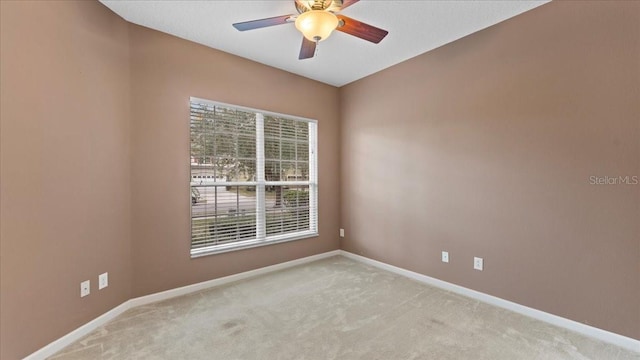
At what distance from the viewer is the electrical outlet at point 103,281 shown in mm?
2300

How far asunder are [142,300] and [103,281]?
0.45m

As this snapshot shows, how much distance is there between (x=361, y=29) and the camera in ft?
6.66

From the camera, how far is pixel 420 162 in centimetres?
330

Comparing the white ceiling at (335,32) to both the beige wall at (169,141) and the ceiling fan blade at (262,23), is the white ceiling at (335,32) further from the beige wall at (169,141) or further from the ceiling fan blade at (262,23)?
the ceiling fan blade at (262,23)

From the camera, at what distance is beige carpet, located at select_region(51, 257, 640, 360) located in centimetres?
191

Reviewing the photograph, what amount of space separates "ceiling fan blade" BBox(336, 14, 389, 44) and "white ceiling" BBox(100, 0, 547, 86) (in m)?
0.38

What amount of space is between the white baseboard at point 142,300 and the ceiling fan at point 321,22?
8.67 feet

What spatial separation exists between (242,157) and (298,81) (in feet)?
4.63

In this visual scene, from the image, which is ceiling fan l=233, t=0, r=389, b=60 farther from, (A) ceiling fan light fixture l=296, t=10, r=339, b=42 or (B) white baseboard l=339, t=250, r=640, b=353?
(B) white baseboard l=339, t=250, r=640, b=353

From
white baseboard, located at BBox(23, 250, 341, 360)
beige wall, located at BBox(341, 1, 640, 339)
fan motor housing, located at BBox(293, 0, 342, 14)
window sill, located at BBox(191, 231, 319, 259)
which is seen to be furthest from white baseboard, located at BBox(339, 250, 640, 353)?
fan motor housing, located at BBox(293, 0, 342, 14)

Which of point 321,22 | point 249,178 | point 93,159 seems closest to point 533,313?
point 321,22

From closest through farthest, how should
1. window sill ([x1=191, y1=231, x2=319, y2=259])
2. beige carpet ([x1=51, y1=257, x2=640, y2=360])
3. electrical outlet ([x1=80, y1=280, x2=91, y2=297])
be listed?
beige carpet ([x1=51, y1=257, x2=640, y2=360])
electrical outlet ([x1=80, y1=280, x2=91, y2=297])
window sill ([x1=191, y1=231, x2=319, y2=259])
